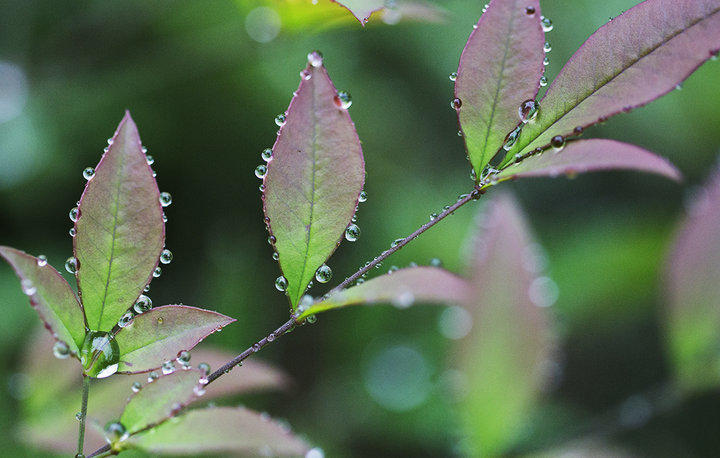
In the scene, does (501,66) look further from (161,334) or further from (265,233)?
(265,233)

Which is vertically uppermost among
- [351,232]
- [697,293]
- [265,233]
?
[265,233]

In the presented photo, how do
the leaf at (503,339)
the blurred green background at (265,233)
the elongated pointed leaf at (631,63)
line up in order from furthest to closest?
the blurred green background at (265,233)
the leaf at (503,339)
the elongated pointed leaf at (631,63)

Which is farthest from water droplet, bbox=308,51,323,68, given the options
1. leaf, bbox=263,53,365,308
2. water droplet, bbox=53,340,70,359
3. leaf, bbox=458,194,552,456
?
leaf, bbox=458,194,552,456

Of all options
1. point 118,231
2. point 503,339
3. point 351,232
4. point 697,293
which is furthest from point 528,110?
point 697,293

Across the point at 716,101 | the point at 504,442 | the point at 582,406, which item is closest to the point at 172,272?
the point at 504,442

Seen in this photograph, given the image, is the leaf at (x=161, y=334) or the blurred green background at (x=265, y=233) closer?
the leaf at (x=161, y=334)

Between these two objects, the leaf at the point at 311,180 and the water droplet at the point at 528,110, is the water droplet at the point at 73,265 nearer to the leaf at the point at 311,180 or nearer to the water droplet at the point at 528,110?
the leaf at the point at 311,180

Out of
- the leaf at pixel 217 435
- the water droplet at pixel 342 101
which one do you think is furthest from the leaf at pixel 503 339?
the water droplet at pixel 342 101
